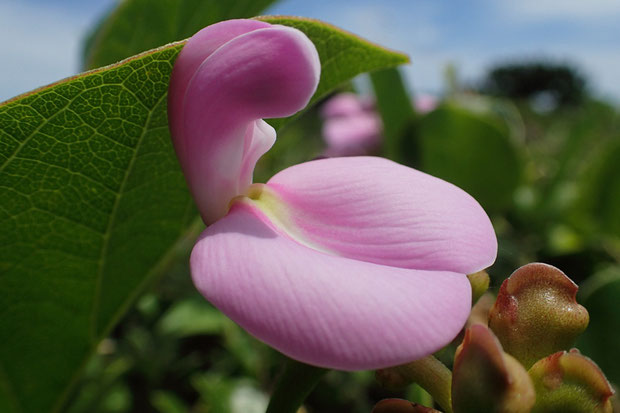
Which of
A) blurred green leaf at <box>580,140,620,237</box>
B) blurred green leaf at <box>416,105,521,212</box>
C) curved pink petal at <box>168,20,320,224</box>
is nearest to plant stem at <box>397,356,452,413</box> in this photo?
curved pink petal at <box>168,20,320,224</box>

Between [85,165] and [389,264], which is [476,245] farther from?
[85,165]

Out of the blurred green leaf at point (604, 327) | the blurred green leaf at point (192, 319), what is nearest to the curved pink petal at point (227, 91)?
the blurred green leaf at point (604, 327)

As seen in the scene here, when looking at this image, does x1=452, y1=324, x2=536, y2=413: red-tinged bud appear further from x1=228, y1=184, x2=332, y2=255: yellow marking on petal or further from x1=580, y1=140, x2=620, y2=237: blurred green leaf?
x1=580, y1=140, x2=620, y2=237: blurred green leaf

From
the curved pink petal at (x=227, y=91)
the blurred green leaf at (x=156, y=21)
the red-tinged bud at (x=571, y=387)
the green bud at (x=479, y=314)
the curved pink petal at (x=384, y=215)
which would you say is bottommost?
the green bud at (x=479, y=314)

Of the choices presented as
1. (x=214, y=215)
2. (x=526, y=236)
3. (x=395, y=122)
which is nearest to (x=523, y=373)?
(x=214, y=215)

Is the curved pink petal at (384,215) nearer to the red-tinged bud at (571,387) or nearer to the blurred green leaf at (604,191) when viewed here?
the red-tinged bud at (571,387)
